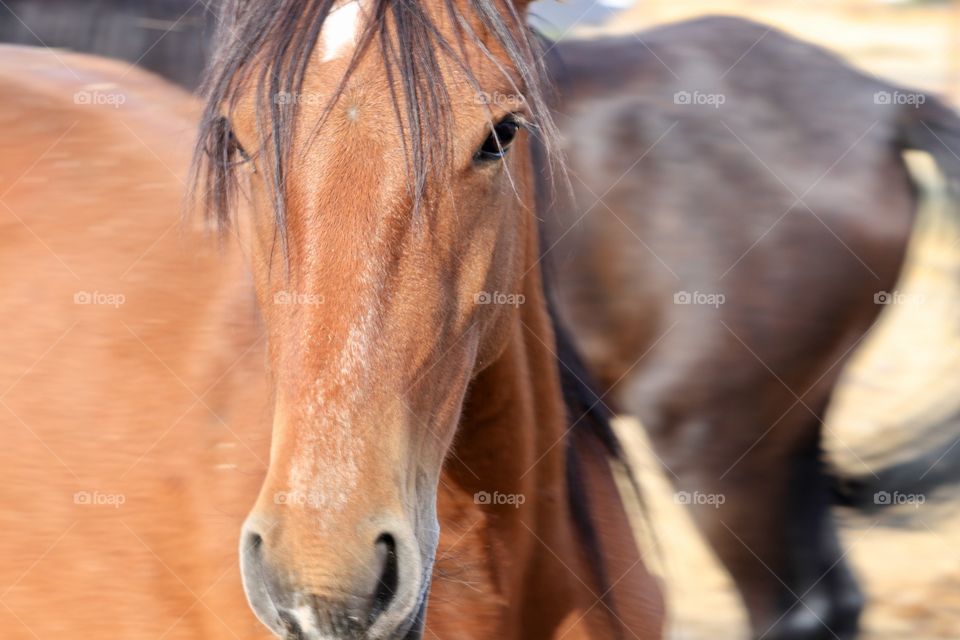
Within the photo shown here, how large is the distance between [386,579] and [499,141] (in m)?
0.70

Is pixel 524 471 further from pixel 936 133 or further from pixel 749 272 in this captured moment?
pixel 936 133

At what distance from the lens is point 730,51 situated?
13.1 feet

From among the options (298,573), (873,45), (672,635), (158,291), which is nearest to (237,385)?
(158,291)

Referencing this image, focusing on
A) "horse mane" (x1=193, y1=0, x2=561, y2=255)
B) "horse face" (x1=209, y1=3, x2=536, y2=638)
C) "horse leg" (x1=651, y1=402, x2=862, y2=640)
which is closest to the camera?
"horse face" (x1=209, y1=3, x2=536, y2=638)

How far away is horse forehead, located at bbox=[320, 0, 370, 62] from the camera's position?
1.49m

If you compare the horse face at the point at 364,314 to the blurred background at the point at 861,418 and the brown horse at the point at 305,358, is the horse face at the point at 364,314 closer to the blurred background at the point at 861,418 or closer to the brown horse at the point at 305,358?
the brown horse at the point at 305,358

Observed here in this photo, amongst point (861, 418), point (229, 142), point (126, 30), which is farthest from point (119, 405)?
point (861, 418)

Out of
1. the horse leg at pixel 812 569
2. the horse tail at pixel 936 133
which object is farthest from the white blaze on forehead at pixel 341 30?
the horse tail at pixel 936 133

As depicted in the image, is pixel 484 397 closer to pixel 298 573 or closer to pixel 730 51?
pixel 298 573

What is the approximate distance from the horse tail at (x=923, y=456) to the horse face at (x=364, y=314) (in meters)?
2.67

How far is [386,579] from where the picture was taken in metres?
1.29

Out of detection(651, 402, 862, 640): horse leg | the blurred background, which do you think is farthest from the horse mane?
detection(651, 402, 862, 640): horse leg

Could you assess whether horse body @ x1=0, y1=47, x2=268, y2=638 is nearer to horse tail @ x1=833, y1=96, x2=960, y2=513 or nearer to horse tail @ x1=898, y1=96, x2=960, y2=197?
horse tail @ x1=833, y1=96, x2=960, y2=513

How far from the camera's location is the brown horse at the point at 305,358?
1320 millimetres
